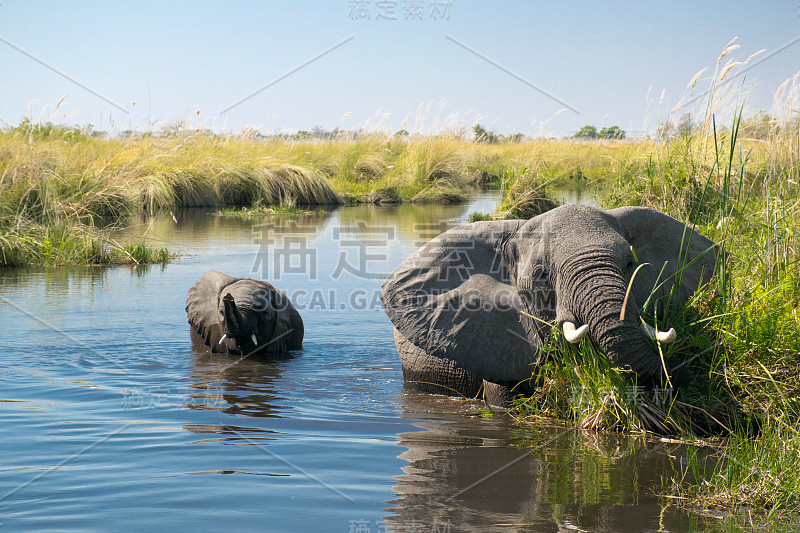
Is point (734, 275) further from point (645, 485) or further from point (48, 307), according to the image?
point (48, 307)

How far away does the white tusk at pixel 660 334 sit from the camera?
4.61 m

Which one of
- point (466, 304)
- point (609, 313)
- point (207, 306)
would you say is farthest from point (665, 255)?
point (207, 306)

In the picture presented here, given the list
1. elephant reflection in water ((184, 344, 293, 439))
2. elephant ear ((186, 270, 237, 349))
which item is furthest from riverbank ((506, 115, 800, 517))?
elephant ear ((186, 270, 237, 349))

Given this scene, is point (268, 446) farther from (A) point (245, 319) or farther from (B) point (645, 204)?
(B) point (645, 204)

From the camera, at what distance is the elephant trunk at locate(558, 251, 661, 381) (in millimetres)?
4797

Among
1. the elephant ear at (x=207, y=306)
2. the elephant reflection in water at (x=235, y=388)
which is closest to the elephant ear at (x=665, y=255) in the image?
the elephant reflection in water at (x=235, y=388)

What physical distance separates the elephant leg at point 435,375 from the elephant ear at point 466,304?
23.1 inches

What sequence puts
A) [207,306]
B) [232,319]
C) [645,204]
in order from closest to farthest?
[232,319]
[207,306]
[645,204]

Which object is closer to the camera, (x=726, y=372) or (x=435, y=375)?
(x=726, y=372)

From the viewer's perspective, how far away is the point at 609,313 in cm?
479

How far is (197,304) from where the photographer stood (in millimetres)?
7879

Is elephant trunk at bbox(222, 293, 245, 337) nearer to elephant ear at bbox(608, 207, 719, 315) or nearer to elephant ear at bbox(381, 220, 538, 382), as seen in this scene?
elephant ear at bbox(381, 220, 538, 382)

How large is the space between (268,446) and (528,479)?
5.36 feet

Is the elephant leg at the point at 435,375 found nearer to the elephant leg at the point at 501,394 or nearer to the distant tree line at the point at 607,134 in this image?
the elephant leg at the point at 501,394
